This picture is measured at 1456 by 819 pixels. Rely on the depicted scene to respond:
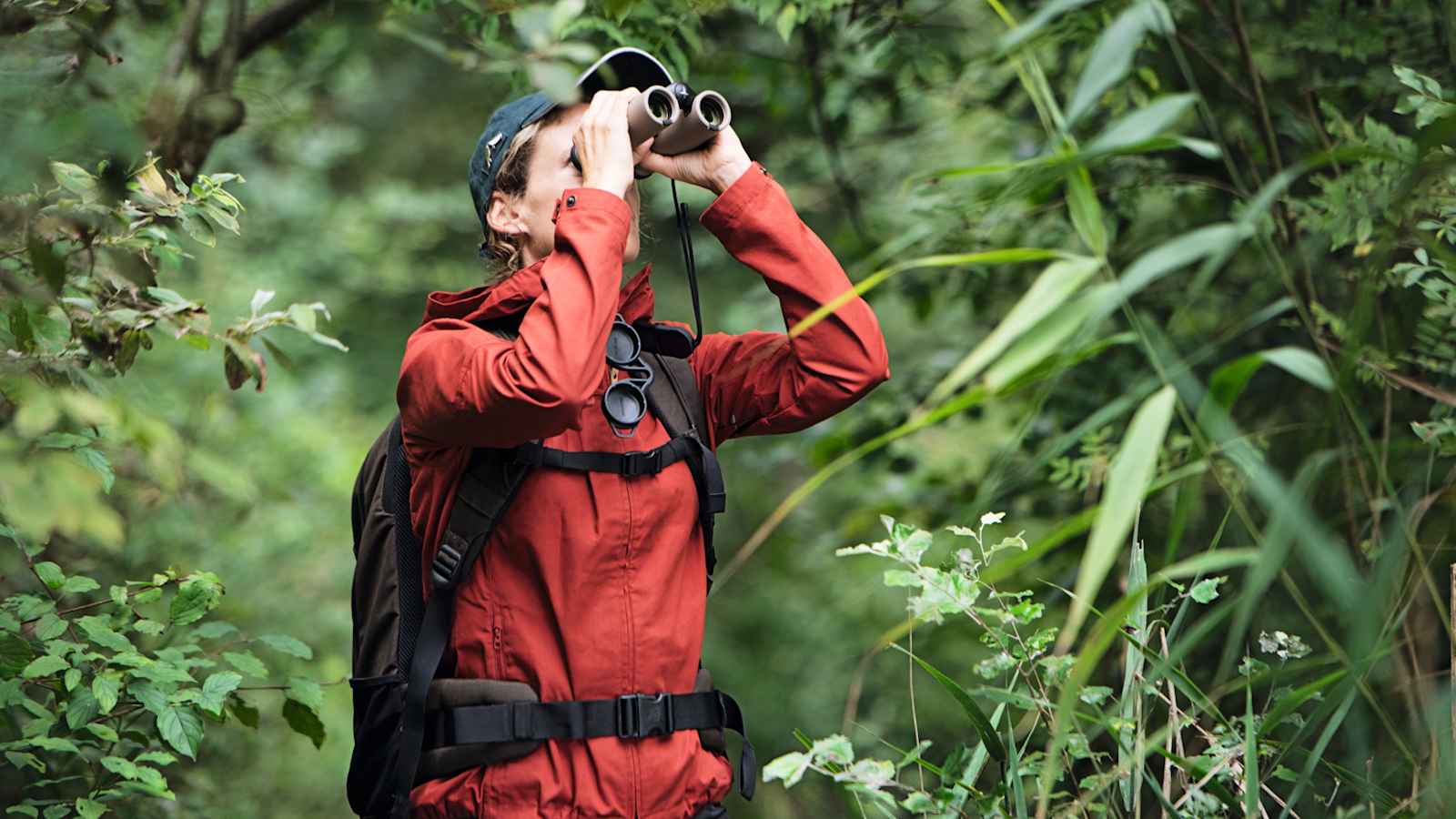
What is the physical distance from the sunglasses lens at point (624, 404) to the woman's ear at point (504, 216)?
0.36 metres

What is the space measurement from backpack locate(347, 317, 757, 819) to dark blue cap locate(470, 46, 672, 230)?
342mm

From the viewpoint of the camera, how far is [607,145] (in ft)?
6.86

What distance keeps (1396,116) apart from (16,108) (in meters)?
2.93

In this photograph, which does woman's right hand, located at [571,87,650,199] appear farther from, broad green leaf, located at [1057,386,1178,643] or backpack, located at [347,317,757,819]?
broad green leaf, located at [1057,386,1178,643]

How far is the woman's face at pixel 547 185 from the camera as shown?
7.32ft

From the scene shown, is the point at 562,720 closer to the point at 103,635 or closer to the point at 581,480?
the point at 581,480

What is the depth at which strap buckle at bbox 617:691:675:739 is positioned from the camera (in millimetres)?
1957

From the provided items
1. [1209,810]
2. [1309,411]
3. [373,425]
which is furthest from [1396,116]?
[373,425]

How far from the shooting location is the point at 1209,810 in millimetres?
1759

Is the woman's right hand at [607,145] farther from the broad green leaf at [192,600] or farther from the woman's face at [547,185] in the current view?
the broad green leaf at [192,600]

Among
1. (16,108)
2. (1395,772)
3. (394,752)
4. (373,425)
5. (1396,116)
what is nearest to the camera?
(16,108)

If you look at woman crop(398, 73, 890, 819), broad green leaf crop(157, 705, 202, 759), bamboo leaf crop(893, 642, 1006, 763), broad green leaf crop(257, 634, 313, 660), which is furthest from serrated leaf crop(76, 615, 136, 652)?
bamboo leaf crop(893, 642, 1006, 763)

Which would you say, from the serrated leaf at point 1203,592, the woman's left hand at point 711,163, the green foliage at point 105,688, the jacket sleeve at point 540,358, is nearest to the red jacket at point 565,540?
the jacket sleeve at point 540,358

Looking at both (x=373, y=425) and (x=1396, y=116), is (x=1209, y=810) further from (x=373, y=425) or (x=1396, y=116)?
(x=373, y=425)
